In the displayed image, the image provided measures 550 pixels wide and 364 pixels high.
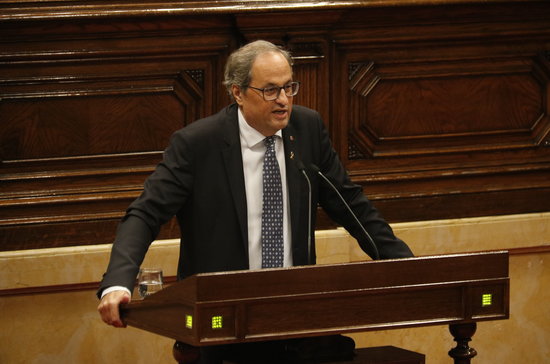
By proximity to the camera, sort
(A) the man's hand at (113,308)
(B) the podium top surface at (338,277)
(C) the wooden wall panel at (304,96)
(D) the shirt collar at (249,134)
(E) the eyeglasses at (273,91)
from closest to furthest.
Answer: (B) the podium top surface at (338,277)
(A) the man's hand at (113,308)
(E) the eyeglasses at (273,91)
(D) the shirt collar at (249,134)
(C) the wooden wall panel at (304,96)


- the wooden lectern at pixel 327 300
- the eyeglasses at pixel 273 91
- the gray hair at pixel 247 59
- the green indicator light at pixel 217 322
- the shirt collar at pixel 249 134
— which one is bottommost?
the green indicator light at pixel 217 322

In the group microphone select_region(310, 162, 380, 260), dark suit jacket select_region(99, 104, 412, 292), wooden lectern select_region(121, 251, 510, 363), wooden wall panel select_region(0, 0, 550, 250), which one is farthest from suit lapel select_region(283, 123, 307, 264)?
wooden wall panel select_region(0, 0, 550, 250)

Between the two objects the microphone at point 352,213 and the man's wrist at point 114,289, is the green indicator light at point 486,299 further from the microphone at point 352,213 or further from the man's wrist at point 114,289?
the man's wrist at point 114,289

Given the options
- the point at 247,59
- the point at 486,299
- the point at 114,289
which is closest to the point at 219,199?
the point at 247,59

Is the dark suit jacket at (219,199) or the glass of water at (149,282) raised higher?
the dark suit jacket at (219,199)

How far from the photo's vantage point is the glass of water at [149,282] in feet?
12.0

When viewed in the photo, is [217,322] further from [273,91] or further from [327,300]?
[273,91]

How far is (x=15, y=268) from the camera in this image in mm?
4840

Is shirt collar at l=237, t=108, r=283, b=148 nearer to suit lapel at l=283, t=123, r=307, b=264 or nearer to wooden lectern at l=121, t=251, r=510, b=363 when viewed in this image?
suit lapel at l=283, t=123, r=307, b=264

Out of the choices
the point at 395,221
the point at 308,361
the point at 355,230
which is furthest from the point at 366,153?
the point at 308,361

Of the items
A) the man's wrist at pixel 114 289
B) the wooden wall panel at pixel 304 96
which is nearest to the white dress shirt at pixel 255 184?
the man's wrist at pixel 114 289

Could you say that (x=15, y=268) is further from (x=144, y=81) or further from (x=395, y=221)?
(x=395, y=221)

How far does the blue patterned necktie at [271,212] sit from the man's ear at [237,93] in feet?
0.54

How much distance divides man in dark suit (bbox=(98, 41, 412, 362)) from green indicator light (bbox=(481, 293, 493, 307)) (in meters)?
0.50
